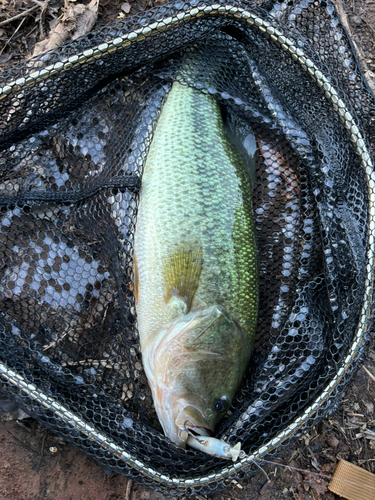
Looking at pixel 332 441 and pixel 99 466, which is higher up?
pixel 99 466

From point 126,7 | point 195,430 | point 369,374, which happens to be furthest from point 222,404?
point 126,7

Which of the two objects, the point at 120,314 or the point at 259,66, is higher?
the point at 259,66

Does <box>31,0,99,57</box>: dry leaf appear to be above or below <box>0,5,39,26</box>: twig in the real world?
below

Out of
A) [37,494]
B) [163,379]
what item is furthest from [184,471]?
[37,494]

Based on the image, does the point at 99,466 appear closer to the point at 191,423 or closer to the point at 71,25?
the point at 191,423

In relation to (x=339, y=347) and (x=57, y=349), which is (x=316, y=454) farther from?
(x=57, y=349)

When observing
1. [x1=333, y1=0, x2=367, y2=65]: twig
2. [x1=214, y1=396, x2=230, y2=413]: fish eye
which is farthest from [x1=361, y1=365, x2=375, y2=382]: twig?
[x1=333, y1=0, x2=367, y2=65]: twig

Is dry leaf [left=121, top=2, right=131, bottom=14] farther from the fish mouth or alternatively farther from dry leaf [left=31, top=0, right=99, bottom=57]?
the fish mouth
